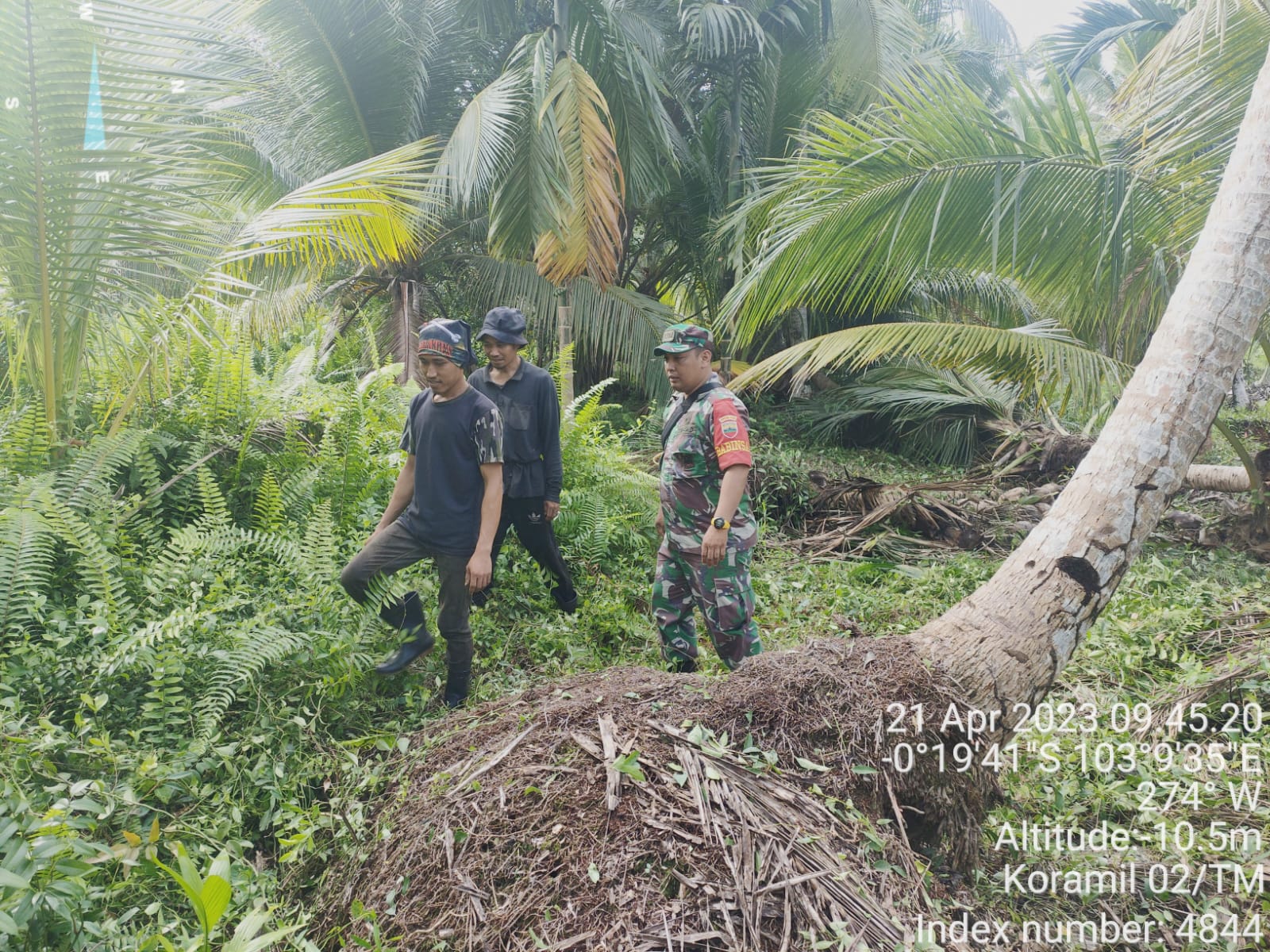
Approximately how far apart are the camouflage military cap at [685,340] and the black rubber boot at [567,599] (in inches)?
68.9

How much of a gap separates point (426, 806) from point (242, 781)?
87cm

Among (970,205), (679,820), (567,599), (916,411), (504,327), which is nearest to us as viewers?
(679,820)

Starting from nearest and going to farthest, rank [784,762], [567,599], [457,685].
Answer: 1. [784,762]
2. [457,685]
3. [567,599]

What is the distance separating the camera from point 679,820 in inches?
88.7

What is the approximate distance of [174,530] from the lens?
4.00 meters

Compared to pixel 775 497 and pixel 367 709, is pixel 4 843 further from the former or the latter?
pixel 775 497

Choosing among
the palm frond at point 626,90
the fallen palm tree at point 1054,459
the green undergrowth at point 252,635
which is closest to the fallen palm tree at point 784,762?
the green undergrowth at point 252,635

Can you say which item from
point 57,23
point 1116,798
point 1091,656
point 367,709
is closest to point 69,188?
point 57,23

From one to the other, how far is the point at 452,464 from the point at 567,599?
5.18ft

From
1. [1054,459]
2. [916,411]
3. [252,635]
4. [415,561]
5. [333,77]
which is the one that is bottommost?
[1054,459]

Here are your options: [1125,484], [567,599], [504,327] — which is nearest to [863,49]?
[504,327]

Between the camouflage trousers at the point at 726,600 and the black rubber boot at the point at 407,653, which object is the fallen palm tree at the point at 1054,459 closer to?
the camouflage trousers at the point at 726,600

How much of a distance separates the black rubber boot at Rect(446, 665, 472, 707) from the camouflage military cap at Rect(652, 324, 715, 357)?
1.68 metres

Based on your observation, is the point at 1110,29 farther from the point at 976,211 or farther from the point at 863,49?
the point at 976,211
